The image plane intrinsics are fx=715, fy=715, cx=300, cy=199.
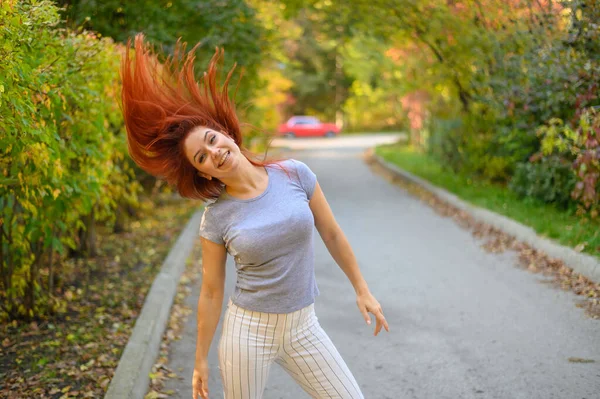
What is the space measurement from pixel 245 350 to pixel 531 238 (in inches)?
256

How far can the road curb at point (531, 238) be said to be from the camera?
6862mm

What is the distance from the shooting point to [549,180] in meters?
10.4

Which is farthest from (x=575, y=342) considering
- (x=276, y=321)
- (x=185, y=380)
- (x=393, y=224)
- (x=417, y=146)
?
(x=417, y=146)

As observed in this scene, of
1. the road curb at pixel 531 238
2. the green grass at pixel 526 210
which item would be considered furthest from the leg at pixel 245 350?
the green grass at pixel 526 210

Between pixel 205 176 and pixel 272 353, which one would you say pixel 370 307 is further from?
pixel 205 176

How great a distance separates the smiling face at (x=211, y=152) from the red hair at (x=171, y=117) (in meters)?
0.04

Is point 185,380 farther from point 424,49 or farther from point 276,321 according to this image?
point 424,49

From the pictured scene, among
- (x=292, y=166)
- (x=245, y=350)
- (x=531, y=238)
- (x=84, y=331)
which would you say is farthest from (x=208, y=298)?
(x=531, y=238)

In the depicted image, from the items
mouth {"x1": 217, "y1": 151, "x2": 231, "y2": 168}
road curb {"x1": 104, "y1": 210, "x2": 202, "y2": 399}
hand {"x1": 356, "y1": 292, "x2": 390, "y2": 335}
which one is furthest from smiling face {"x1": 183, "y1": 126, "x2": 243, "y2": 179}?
road curb {"x1": 104, "y1": 210, "x2": 202, "y2": 399}

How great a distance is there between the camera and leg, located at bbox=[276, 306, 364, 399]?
2.84 m

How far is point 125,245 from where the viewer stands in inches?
379

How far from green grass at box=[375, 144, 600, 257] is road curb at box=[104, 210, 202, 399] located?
13.7ft

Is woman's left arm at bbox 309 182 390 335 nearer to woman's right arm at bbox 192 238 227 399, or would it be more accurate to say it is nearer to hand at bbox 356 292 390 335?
hand at bbox 356 292 390 335

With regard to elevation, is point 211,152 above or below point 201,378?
above
